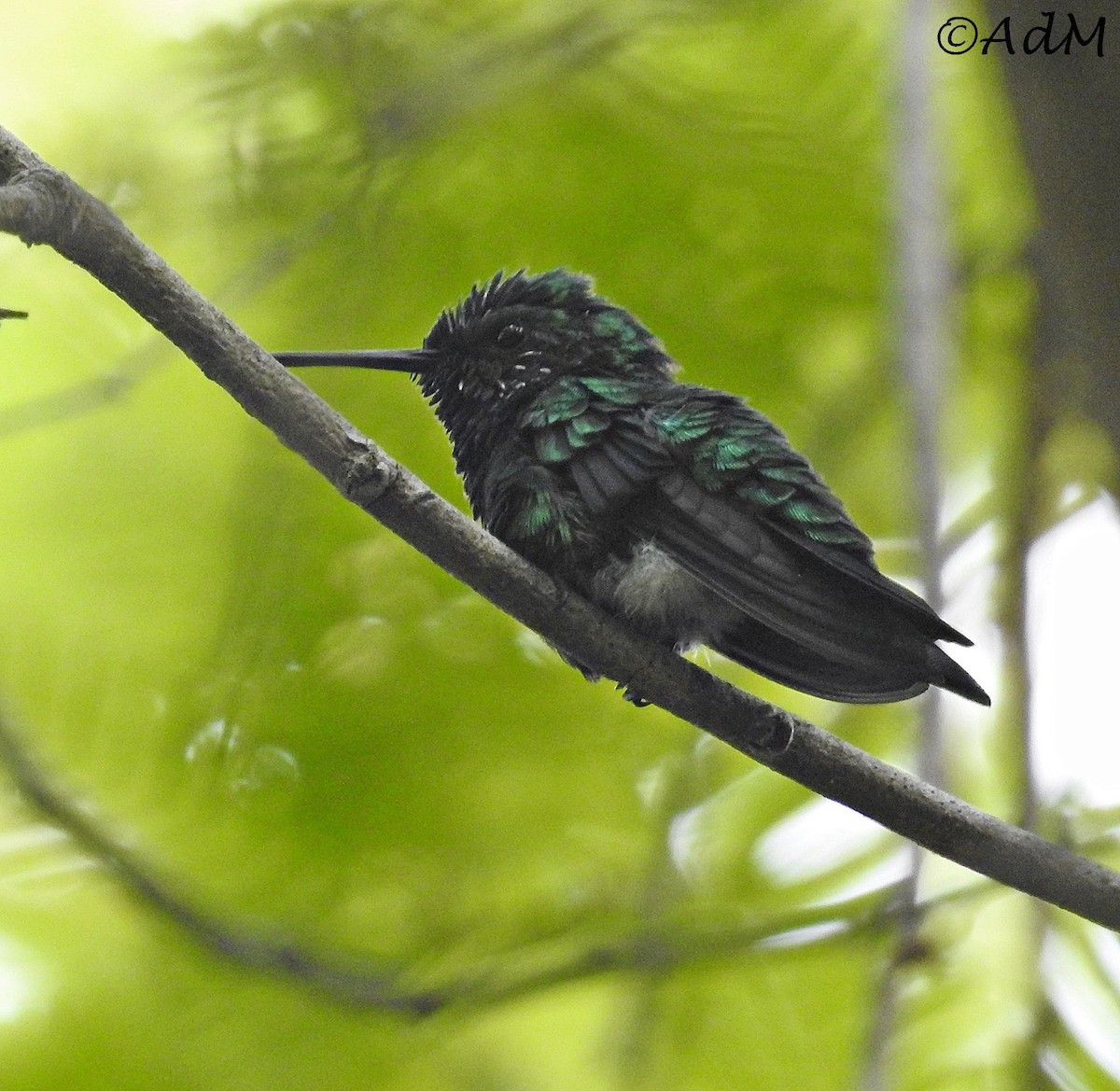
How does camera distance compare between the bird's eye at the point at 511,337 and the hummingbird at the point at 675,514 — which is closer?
the hummingbird at the point at 675,514

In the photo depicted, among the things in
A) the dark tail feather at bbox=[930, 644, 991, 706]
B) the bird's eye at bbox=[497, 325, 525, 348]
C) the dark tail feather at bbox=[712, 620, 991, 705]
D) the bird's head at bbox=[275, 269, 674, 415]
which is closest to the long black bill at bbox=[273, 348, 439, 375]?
the bird's head at bbox=[275, 269, 674, 415]

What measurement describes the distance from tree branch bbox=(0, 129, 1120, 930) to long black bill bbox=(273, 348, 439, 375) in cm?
71

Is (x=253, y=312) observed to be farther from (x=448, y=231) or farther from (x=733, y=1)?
(x=733, y=1)

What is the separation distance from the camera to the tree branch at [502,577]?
2.54 metres

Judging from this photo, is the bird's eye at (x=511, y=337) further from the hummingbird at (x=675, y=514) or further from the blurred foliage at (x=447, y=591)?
the blurred foliage at (x=447, y=591)

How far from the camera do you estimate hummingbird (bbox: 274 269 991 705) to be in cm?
302

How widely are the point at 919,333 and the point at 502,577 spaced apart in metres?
1.61

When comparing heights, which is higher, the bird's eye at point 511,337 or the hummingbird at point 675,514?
the bird's eye at point 511,337

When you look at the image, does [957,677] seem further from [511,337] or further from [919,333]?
[511,337]

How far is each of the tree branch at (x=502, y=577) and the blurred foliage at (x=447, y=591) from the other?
53.2 inches

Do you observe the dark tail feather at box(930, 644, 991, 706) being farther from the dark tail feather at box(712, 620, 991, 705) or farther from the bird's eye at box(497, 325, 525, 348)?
the bird's eye at box(497, 325, 525, 348)

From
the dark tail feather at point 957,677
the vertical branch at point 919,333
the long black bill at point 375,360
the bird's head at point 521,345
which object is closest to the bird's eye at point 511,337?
the bird's head at point 521,345

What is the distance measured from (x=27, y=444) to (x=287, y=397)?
2657 mm

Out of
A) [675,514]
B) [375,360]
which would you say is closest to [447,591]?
[375,360]
